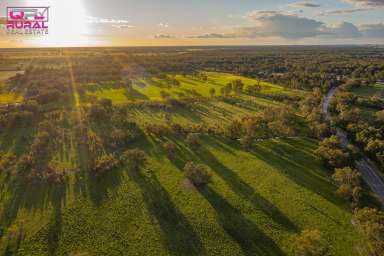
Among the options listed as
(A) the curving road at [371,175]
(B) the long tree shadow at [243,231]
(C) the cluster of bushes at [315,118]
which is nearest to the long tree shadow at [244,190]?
(B) the long tree shadow at [243,231]

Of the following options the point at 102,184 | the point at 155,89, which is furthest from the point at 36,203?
the point at 155,89

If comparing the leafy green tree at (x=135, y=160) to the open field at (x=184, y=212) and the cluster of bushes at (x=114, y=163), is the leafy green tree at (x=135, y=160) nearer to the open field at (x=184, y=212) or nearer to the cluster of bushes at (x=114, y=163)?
the cluster of bushes at (x=114, y=163)

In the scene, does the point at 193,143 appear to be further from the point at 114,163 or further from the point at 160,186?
the point at 114,163

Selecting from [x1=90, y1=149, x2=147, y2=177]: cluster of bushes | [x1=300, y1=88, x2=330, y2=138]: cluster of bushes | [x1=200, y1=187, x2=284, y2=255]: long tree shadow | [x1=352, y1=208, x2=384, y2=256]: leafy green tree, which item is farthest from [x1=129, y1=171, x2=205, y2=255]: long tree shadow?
[x1=300, y1=88, x2=330, y2=138]: cluster of bushes

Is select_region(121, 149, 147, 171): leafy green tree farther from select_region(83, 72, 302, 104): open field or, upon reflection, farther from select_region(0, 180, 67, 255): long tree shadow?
select_region(83, 72, 302, 104): open field

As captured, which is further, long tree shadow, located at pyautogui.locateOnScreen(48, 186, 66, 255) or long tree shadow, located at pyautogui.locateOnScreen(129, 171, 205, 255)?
long tree shadow, located at pyautogui.locateOnScreen(129, 171, 205, 255)

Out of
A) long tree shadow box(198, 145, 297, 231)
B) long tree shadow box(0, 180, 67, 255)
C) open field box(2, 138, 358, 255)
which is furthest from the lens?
long tree shadow box(198, 145, 297, 231)
